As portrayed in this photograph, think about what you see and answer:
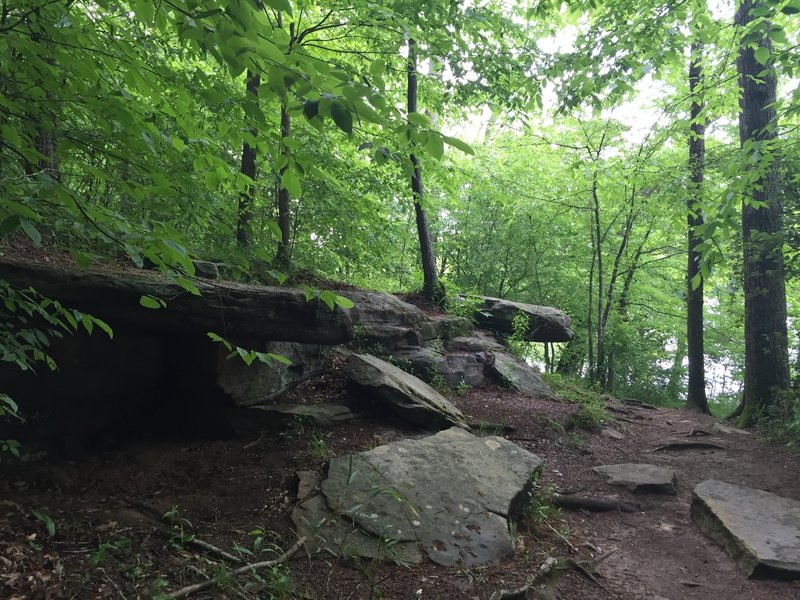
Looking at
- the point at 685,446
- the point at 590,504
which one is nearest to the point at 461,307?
the point at 685,446

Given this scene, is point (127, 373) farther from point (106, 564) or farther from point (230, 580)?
point (230, 580)

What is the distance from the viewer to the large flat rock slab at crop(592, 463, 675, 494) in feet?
18.9

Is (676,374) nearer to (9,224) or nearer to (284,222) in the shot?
(284,222)

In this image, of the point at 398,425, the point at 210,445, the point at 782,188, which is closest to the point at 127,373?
the point at 210,445

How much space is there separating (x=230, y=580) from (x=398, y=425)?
3192 mm

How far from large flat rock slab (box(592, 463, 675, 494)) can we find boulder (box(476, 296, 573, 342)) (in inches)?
235

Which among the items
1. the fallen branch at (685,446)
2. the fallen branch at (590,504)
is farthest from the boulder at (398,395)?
the fallen branch at (685,446)

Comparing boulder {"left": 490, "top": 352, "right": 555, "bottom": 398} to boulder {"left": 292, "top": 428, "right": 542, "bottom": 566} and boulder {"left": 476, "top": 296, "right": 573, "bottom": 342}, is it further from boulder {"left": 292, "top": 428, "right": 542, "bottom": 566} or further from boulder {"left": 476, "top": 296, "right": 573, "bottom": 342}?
boulder {"left": 292, "top": 428, "right": 542, "bottom": 566}

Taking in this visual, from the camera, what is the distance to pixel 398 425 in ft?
19.9

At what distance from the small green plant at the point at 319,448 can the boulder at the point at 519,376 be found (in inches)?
199

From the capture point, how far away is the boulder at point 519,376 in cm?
941

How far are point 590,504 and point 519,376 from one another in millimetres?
4602

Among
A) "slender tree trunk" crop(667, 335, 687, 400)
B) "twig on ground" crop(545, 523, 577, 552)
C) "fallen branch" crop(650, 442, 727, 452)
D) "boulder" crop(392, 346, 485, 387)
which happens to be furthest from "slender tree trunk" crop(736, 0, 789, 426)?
"slender tree trunk" crop(667, 335, 687, 400)

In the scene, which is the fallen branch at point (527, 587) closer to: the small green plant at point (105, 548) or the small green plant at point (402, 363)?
the small green plant at point (105, 548)
